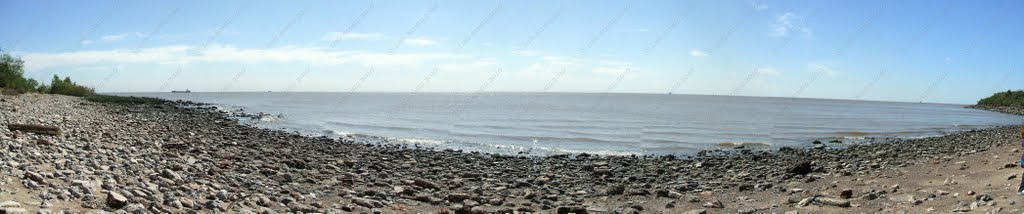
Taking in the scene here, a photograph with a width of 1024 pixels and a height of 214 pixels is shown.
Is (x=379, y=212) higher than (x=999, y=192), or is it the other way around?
(x=999, y=192)

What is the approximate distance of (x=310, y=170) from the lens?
1608cm

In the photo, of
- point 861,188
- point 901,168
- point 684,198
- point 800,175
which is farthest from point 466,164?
point 901,168

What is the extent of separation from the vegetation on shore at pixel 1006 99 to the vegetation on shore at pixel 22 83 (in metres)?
138

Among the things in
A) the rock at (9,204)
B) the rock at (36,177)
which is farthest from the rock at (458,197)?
the rock at (9,204)

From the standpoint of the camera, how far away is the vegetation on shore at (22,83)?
51688 millimetres

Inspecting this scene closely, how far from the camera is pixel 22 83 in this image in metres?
55.8

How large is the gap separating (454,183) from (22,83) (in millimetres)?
60872

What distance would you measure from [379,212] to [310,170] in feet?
18.8

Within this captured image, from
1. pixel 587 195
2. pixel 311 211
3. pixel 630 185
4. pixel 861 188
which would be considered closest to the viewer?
pixel 311 211

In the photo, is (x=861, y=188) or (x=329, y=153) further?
(x=329, y=153)

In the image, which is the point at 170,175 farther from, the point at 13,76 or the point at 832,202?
the point at 13,76

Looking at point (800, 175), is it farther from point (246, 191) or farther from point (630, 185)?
point (246, 191)

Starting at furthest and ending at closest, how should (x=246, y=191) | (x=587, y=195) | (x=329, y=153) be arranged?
(x=329, y=153)
(x=587, y=195)
(x=246, y=191)

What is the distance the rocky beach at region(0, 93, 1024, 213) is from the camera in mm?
9195
